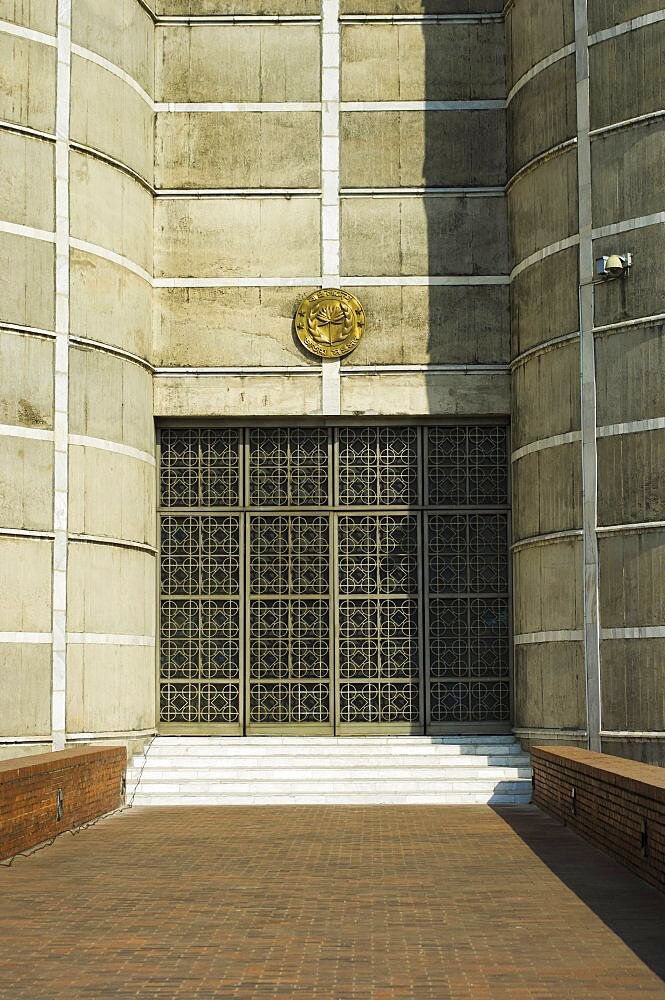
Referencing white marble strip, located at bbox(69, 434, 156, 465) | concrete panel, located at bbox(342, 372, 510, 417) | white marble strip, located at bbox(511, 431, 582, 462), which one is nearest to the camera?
white marble strip, located at bbox(511, 431, 582, 462)

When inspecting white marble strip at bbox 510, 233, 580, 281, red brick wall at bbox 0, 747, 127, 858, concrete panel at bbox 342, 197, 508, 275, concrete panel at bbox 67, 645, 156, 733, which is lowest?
red brick wall at bbox 0, 747, 127, 858

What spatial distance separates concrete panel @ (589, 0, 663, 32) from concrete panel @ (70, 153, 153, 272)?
7.45m

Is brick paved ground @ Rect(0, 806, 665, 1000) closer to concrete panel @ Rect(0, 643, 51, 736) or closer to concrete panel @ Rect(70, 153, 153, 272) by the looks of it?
concrete panel @ Rect(0, 643, 51, 736)

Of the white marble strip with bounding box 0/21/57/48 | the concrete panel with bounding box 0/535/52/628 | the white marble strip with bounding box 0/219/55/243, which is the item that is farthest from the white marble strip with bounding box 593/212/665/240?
the concrete panel with bounding box 0/535/52/628

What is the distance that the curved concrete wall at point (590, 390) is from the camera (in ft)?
68.5

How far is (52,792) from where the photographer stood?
16.0 meters

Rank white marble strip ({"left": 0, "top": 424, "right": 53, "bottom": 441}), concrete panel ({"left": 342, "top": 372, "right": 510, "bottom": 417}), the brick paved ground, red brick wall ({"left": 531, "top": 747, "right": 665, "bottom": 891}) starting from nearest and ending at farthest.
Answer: the brick paved ground < red brick wall ({"left": 531, "top": 747, "right": 665, "bottom": 891}) < white marble strip ({"left": 0, "top": 424, "right": 53, "bottom": 441}) < concrete panel ({"left": 342, "top": 372, "right": 510, "bottom": 417})

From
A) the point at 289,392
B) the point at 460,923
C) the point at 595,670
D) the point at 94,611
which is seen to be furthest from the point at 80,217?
the point at 460,923

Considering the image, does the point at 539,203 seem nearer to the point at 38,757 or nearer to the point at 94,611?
the point at 94,611

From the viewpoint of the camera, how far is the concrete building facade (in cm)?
2128

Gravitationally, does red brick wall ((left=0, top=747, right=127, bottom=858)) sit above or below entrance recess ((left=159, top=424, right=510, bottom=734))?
below

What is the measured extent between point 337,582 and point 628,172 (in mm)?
7669

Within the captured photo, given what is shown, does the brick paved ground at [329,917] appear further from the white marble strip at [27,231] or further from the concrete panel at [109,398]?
the white marble strip at [27,231]

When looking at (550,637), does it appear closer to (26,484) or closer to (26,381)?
(26,484)
